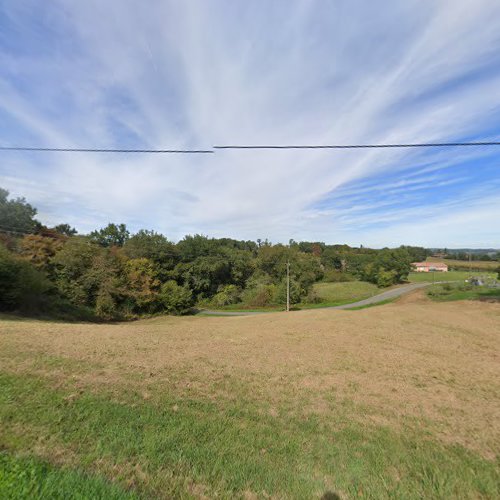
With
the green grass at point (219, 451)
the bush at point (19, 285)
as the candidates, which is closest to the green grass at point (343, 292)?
the bush at point (19, 285)

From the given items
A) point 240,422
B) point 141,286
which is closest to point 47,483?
point 240,422

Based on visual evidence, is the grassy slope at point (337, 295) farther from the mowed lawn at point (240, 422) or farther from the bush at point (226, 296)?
the mowed lawn at point (240, 422)

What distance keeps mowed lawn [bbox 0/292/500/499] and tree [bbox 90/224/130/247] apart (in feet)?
147

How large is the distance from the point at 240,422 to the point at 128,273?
3208cm

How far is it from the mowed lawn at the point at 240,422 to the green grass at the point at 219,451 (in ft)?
0.08

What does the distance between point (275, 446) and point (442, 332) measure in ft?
42.8

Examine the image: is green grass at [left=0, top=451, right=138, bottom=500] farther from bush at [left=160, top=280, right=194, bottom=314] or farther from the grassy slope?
the grassy slope

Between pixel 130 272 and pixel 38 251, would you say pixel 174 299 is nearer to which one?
pixel 130 272

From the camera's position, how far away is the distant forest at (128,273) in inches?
998

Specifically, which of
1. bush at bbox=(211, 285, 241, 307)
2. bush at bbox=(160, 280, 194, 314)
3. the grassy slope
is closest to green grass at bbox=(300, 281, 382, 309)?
the grassy slope

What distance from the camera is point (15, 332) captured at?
1013cm

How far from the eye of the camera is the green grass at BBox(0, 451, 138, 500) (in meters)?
2.52

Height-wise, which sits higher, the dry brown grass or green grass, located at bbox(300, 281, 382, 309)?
the dry brown grass

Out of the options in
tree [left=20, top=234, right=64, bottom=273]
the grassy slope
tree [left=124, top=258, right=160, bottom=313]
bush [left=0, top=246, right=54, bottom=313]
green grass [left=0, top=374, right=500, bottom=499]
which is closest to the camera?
green grass [left=0, top=374, right=500, bottom=499]
